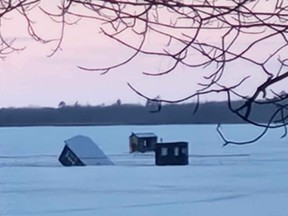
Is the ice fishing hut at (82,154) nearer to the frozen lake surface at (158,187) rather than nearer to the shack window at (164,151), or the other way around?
the frozen lake surface at (158,187)

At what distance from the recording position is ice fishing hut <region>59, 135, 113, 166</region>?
20419mm

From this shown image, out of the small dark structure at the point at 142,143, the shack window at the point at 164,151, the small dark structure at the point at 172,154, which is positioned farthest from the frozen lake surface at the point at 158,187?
the small dark structure at the point at 142,143

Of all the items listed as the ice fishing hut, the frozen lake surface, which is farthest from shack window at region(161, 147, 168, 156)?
the ice fishing hut

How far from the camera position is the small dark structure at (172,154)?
65.7 feet

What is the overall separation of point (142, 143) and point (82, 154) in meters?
2.29

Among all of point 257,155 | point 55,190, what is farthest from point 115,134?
point 55,190

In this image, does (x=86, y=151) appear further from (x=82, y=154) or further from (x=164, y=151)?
(x=164, y=151)

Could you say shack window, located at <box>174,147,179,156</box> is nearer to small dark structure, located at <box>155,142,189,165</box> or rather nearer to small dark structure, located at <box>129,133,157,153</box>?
small dark structure, located at <box>155,142,189,165</box>

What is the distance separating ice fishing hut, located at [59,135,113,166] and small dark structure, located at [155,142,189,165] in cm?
106

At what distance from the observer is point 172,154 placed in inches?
812

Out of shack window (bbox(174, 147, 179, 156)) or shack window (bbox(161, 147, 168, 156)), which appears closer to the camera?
shack window (bbox(174, 147, 179, 156))

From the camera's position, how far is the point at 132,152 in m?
23.4

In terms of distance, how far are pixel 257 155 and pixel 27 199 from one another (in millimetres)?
9657

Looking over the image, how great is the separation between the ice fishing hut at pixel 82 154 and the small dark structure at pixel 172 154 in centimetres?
106
